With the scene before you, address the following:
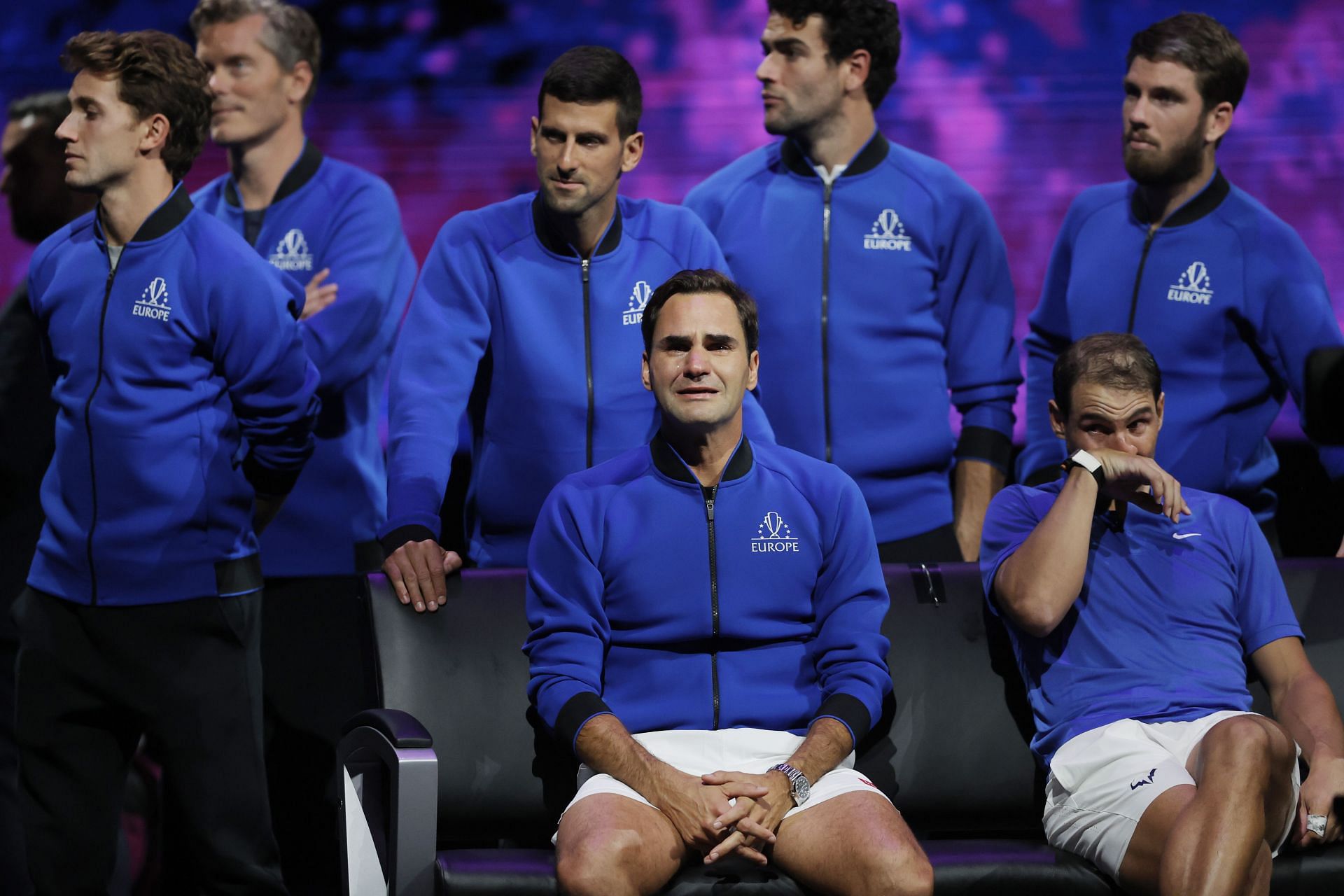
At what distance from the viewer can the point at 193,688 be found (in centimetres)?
324

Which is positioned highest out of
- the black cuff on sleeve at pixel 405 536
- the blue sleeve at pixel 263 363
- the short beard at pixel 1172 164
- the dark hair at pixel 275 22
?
the dark hair at pixel 275 22

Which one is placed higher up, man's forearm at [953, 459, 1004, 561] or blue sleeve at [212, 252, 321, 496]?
blue sleeve at [212, 252, 321, 496]

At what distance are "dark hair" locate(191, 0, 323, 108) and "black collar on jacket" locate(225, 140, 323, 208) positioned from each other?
247 millimetres

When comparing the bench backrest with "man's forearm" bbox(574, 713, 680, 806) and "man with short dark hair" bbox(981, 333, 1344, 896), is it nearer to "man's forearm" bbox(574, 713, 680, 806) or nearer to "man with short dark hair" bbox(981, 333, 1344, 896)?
"man with short dark hair" bbox(981, 333, 1344, 896)

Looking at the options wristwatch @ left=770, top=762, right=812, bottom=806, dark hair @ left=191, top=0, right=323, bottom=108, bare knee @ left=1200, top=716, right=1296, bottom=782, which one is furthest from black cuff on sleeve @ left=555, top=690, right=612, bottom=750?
dark hair @ left=191, top=0, right=323, bottom=108

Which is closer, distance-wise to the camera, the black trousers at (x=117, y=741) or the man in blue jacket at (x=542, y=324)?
the black trousers at (x=117, y=741)

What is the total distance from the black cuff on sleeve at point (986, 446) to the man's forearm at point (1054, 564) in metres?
0.75

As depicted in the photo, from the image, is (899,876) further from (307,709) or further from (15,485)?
(15,485)

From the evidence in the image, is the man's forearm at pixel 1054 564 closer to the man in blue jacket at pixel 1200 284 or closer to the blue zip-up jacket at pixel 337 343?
the man in blue jacket at pixel 1200 284

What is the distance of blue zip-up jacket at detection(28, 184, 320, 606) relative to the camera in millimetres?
3270

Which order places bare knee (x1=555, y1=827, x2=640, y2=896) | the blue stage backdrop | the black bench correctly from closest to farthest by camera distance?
bare knee (x1=555, y1=827, x2=640, y2=896) < the black bench < the blue stage backdrop

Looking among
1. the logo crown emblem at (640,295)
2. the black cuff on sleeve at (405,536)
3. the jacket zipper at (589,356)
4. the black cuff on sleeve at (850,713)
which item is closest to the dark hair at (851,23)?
the logo crown emblem at (640,295)

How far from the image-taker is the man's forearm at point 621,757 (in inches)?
115

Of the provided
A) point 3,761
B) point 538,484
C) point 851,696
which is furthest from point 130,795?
point 851,696
